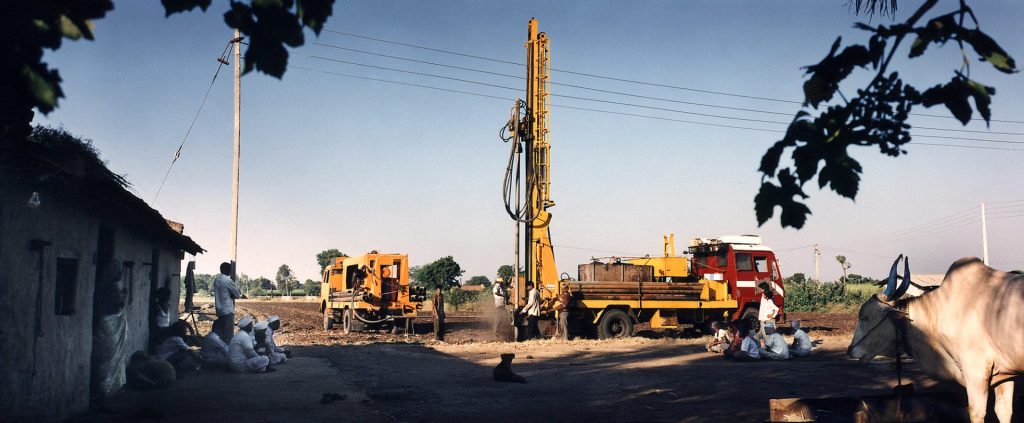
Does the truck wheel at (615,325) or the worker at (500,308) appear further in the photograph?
the worker at (500,308)

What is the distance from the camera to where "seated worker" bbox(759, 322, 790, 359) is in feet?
45.0

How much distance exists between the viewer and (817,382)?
34.9 ft

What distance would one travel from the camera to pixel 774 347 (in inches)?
541

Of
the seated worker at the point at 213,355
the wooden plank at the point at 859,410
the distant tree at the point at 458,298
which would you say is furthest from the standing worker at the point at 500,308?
the distant tree at the point at 458,298

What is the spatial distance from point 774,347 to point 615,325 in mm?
5616

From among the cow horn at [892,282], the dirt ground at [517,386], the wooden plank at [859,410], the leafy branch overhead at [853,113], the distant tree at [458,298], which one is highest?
the leafy branch overhead at [853,113]

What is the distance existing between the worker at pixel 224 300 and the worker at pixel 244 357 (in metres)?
1.00

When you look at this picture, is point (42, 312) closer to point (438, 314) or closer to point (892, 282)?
point (892, 282)

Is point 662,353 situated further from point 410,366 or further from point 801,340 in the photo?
point 410,366

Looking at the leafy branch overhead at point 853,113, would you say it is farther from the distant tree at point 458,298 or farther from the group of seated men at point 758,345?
the distant tree at point 458,298

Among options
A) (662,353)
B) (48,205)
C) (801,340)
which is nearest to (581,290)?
(662,353)

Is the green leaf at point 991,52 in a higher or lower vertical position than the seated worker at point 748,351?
higher

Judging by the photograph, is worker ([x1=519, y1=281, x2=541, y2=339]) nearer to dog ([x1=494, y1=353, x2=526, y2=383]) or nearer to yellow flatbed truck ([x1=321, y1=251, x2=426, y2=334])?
yellow flatbed truck ([x1=321, y1=251, x2=426, y2=334])

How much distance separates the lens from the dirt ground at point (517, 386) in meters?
7.94
